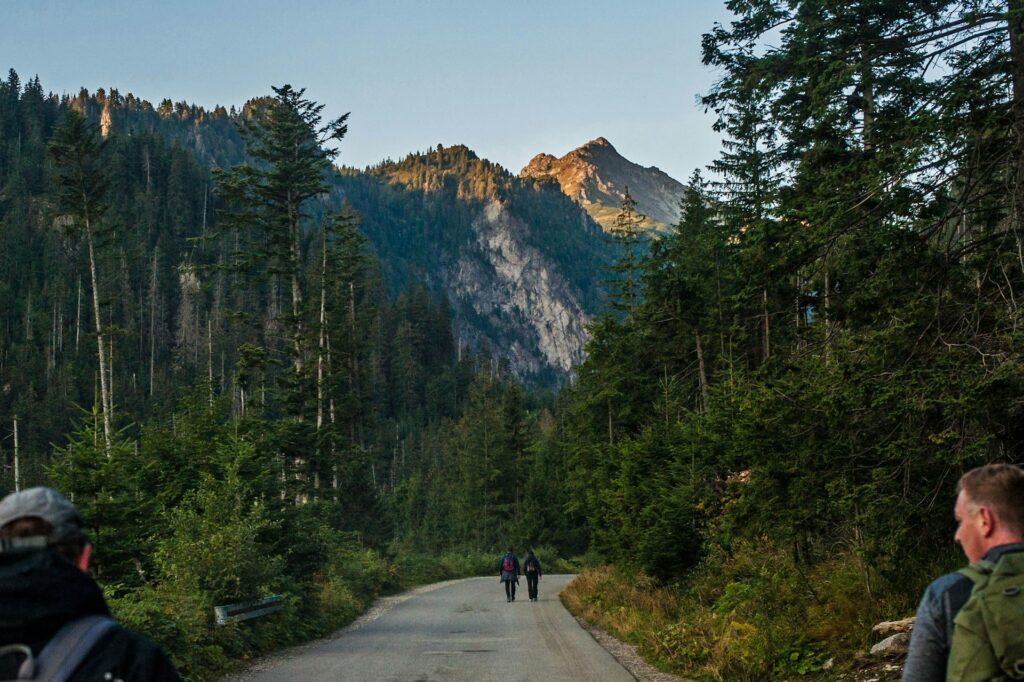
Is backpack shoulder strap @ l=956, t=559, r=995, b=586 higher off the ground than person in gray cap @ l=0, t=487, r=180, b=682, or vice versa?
person in gray cap @ l=0, t=487, r=180, b=682

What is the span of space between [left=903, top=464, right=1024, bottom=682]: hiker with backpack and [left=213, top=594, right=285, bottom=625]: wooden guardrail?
14.4 meters

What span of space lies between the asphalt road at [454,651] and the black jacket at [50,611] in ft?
37.3

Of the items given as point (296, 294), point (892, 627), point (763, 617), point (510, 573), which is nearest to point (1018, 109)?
point (892, 627)

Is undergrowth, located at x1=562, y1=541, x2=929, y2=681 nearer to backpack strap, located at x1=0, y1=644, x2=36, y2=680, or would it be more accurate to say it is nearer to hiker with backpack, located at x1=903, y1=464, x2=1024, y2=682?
hiker with backpack, located at x1=903, y1=464, x2=1024, y2=682

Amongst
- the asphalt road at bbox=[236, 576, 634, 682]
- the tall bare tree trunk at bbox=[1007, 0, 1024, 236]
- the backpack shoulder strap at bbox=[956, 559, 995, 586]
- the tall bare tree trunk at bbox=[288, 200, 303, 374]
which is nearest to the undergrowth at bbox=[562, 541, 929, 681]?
the asphalt road at bbox=[236, 576, 634, 682]

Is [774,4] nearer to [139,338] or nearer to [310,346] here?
[310,346]

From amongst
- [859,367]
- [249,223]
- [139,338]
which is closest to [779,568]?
[859,367]

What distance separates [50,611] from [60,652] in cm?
11

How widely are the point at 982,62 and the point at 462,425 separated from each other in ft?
332

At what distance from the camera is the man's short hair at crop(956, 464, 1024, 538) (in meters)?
3.26

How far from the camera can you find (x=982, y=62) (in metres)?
12.8

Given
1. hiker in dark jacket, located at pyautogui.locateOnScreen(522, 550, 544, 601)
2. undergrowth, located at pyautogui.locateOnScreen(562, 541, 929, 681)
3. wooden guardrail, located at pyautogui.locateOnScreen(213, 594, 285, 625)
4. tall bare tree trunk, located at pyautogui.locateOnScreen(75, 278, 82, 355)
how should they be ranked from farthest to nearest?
1. tall bare tree trunk, located at pyautogui.locateOnScreen(75, 278, 82, 355)
2. hiker in dark jacket, located at pyautogui.locateOnScreen(522, 550, 544, 601)
3. wooden guardrail, located at pyautogui.locateOnScreen(213, 594, 285, 625)
4. undergrowth, located at pyautogui.locateOnScreen(562, 541, 929, 681)

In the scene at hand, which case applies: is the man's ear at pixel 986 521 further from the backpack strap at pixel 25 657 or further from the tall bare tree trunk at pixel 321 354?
the tall bare tree trunk at pixel 321 354

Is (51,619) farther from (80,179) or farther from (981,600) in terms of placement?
(80,179)
